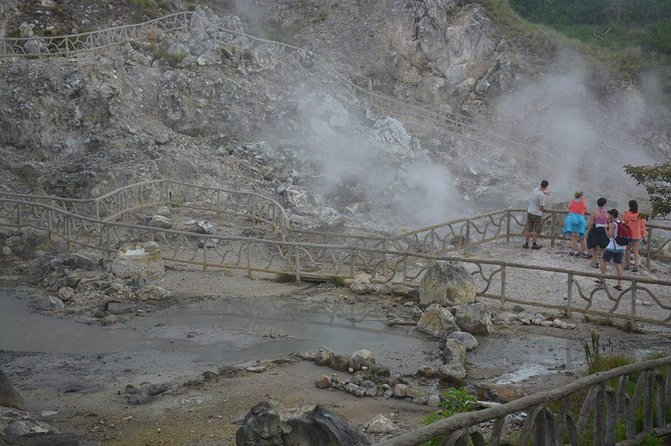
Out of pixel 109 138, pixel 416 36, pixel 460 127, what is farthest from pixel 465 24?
pixel 109 138

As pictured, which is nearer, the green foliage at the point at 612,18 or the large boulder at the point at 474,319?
the large boulder at the point at 474,319

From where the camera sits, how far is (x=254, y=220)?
19844mm

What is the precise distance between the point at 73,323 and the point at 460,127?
2268 centimetres

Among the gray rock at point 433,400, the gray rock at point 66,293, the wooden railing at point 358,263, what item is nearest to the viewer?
the gray rock at point 433,400

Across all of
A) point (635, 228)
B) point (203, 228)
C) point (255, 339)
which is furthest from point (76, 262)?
point (635, 228)

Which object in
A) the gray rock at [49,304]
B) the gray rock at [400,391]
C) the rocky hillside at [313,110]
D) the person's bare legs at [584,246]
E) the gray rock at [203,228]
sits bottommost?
the gray rock at [400,391]

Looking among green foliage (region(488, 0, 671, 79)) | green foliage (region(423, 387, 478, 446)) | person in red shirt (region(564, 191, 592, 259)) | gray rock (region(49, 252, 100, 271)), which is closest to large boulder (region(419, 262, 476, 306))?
person in red shirt (region(564, 191, 592, 259))

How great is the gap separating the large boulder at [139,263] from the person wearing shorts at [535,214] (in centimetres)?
858

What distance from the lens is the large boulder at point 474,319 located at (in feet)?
36.4

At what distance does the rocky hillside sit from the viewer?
22.7 m

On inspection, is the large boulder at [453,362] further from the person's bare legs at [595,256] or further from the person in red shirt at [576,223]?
the person in red shirt at [576,223]

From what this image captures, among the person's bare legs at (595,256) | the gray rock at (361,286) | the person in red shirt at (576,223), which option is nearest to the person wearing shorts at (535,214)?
the person in red shirt at (576,223)

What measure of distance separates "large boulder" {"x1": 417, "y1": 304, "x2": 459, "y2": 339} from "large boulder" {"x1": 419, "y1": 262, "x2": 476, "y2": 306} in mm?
735

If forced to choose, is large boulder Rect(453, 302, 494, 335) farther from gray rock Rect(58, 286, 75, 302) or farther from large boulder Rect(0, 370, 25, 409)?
gray rock Rect(58, 286, 75, 302)
